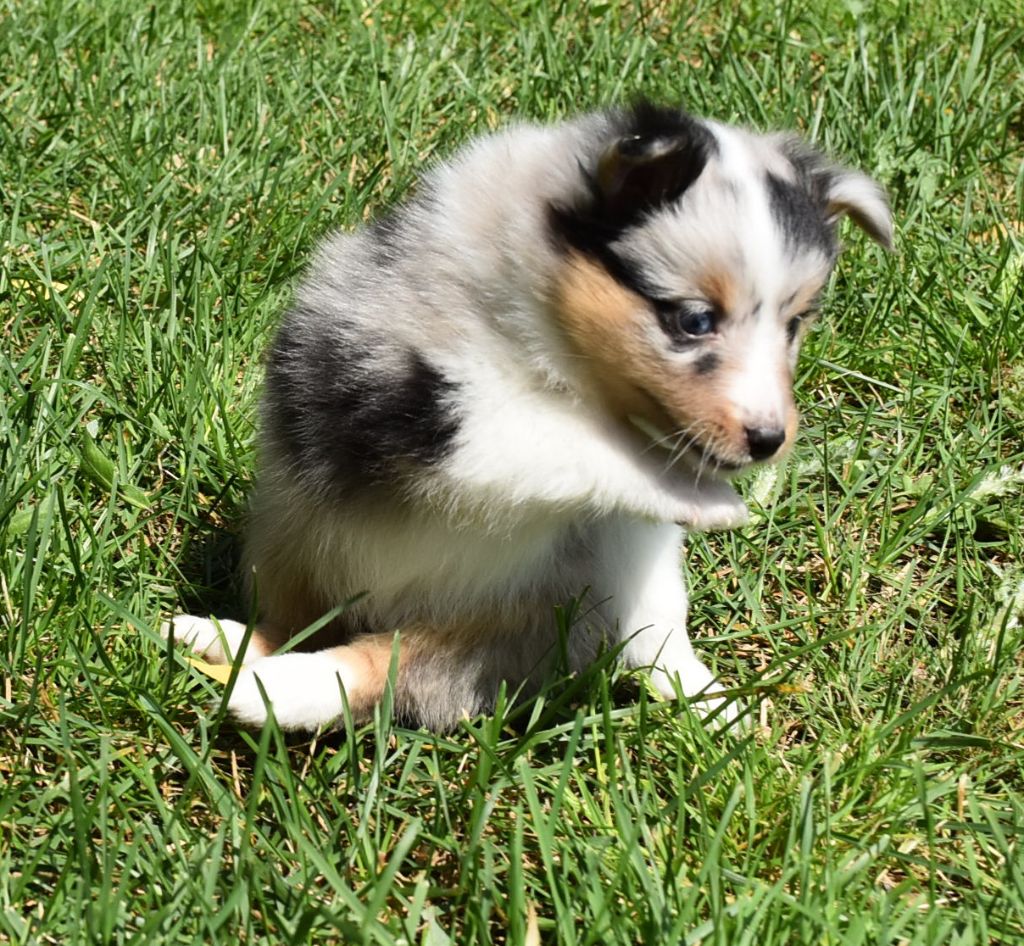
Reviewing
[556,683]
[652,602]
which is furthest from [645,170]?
[556,683]

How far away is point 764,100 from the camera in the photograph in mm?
5215

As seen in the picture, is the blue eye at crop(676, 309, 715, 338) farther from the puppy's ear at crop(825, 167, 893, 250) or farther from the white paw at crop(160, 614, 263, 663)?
the white paw at crop(160, 614, 263, 663)

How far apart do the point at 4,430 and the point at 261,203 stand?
4.72ft

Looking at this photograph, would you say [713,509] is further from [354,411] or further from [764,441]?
[354,411]

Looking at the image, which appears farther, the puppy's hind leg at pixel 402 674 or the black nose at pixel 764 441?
the puppy's hind leg at pixel 402 674

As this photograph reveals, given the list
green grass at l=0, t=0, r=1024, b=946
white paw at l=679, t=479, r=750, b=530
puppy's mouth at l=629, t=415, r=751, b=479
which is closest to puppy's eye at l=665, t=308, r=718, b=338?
puppy's mouth at l=629, t=415, r=751, b=479

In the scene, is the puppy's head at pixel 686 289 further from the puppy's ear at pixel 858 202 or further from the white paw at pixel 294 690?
the white paw at pixel 294 690

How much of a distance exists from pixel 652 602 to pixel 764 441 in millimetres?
622

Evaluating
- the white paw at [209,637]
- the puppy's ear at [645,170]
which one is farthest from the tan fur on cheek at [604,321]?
the white paw at [209,637]

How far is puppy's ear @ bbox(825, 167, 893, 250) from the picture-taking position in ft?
10.7

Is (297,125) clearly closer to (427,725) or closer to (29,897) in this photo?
(427,725)

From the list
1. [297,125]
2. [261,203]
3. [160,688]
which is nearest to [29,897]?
[160,688]

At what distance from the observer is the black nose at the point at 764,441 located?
283 cm

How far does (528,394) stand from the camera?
2938 mm
